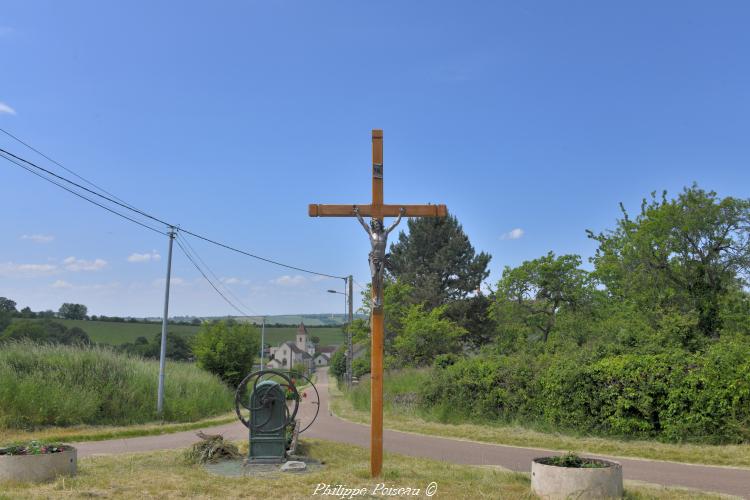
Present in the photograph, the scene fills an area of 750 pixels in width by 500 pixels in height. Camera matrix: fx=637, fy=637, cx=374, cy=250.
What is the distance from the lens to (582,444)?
46.9 ft

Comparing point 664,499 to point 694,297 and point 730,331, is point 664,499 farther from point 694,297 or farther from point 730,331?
point 694,297

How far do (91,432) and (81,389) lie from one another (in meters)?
2.75

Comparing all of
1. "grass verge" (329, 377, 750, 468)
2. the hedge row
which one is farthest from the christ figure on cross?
the hedge row

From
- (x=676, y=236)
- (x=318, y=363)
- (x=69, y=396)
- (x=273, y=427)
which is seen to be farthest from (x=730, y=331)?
(x=318, y=363)

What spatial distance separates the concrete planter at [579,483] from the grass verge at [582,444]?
5.62 meters

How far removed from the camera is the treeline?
14070 mm

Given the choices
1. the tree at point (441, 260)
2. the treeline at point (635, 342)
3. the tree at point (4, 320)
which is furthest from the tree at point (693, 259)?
the tree at point (4, 320)

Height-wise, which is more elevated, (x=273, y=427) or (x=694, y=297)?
(x=694, y=297)

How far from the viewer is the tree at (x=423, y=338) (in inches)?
1486

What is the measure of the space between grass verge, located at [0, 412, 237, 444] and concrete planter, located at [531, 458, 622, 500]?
13.1m

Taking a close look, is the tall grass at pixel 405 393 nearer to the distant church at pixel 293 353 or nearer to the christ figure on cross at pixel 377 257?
the christ figure on cross at pixel 377 257

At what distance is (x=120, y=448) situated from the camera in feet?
46.2

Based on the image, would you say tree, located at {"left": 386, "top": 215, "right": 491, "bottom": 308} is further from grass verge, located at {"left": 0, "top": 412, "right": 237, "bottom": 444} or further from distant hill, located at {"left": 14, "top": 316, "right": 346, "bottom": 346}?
grass verge, located at {"left": 0, "top": 412, "right": 237, "bottom": 444}

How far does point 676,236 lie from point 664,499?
14.6 metres
